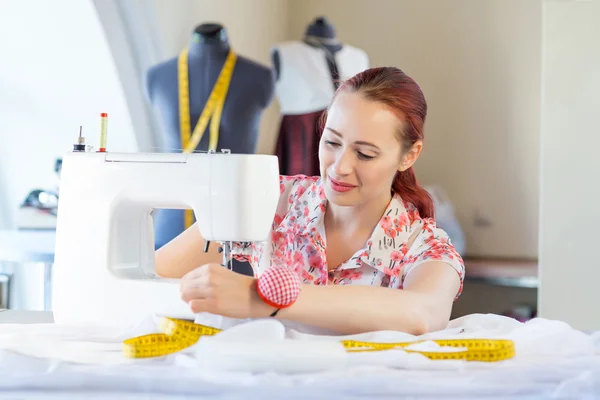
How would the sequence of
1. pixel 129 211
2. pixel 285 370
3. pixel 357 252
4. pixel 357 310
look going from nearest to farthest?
1. pixel 285 370
2. pixel 357 310
3. pixel 129 211
4. pixel 357 252

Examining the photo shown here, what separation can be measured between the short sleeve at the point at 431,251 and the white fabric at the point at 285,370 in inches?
14.1

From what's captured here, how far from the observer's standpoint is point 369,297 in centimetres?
145

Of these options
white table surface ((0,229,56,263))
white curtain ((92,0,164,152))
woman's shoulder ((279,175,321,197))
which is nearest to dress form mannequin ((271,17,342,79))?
white curtain ((92,0,164,152))

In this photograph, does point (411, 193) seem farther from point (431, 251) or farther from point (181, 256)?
point (181, 256)

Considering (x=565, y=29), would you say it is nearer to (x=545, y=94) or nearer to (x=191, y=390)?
(x=545, y=94)

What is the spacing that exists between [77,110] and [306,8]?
1.85 metres

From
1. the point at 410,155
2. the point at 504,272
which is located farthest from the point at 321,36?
the point at 410,155

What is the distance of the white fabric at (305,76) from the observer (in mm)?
4188

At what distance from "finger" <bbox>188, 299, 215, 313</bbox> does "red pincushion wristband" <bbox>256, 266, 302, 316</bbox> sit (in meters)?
0.08

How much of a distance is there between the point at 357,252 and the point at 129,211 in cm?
52

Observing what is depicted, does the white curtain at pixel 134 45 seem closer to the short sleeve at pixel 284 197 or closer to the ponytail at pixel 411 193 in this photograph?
the short sleeve at pixel 284 197

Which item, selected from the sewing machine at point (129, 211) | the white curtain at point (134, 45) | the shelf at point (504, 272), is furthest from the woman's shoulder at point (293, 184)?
the shelf at point (504, 272)

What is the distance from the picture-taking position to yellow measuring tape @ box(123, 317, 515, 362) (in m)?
1.25

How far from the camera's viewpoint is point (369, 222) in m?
1.90
